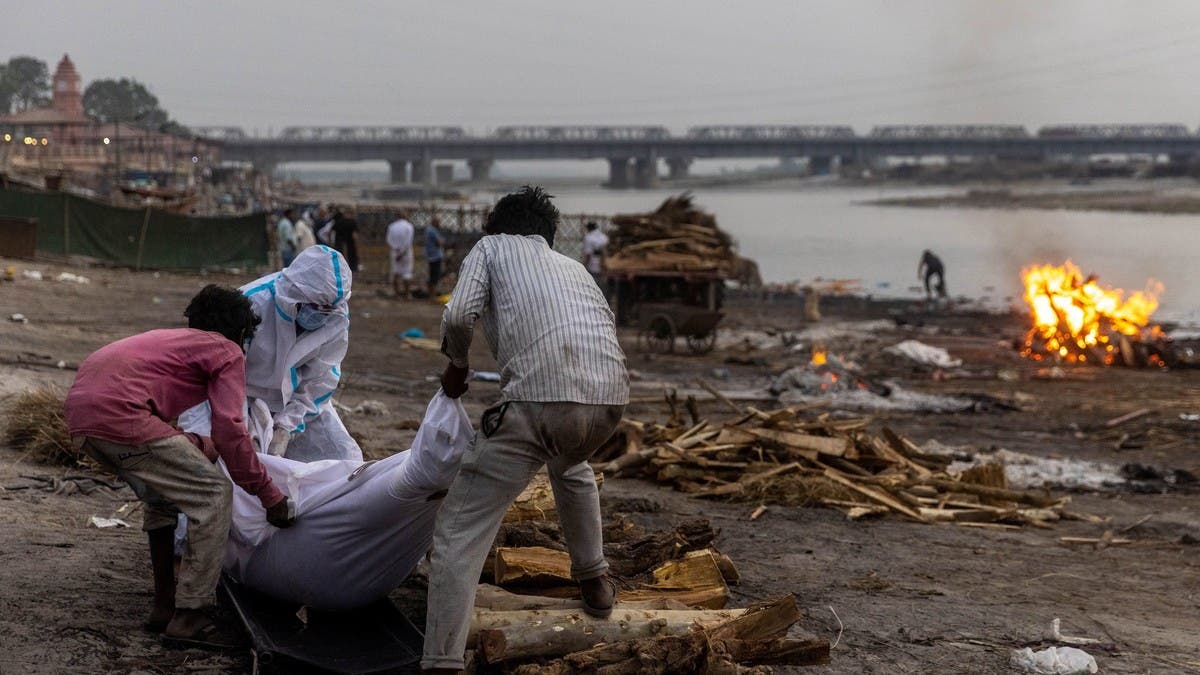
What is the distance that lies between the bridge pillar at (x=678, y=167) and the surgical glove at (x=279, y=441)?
374 ft

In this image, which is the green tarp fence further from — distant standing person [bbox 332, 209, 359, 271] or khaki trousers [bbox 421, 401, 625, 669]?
khaki trousers [bbox 421, 401, 625, 669]

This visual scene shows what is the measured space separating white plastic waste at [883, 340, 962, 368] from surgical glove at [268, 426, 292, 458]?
16.5 meters

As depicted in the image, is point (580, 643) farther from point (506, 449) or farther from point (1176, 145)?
point (1176, 145)

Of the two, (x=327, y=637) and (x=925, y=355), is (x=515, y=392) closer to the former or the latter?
(x=327, y=637)

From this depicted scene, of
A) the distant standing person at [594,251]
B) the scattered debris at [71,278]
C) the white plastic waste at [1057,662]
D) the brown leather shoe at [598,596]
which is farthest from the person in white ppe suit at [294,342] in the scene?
the scattered debris at [71,278]

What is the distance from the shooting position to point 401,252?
94.1ft

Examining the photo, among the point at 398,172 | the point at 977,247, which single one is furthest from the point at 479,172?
the point at 977,247

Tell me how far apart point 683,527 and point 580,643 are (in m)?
1.61

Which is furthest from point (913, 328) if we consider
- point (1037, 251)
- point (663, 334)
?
point (1037, 251)

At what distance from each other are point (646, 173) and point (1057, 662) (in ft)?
382

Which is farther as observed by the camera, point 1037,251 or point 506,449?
point 1037,251

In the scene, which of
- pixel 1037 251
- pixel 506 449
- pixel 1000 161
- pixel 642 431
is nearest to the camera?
pixel 506 449

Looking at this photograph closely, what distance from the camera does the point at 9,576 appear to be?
20.6ft

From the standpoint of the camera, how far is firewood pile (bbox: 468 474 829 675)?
547 cm
